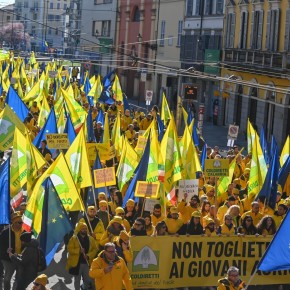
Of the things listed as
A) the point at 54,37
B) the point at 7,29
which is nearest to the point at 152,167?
the point at 7,29

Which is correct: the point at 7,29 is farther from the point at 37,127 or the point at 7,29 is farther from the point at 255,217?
the point at 255,217

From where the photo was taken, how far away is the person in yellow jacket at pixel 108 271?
11742 millimetres

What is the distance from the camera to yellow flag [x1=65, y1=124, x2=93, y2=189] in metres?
16.4

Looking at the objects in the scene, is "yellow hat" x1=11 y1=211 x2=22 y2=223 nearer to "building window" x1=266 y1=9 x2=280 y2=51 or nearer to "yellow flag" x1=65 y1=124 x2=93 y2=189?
"yellow flag" x1=65 y1=124 x2=93 y2=189

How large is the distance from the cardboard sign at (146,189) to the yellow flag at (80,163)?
0.90 m

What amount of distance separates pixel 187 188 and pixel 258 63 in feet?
84.7

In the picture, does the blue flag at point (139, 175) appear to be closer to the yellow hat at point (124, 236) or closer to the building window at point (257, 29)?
the yellow hat at point (124, 236)

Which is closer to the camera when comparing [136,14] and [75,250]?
[75,250]

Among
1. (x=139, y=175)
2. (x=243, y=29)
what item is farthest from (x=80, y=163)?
(x=243, y=29)

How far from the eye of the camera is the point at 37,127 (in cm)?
2559

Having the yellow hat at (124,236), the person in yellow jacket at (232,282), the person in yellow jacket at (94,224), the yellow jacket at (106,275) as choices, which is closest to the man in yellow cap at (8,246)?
the person in yellow jacket at (94,224)

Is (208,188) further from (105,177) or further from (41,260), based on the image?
(41,260)

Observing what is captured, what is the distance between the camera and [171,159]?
18688mm

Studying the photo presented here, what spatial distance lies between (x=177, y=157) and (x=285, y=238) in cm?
795
